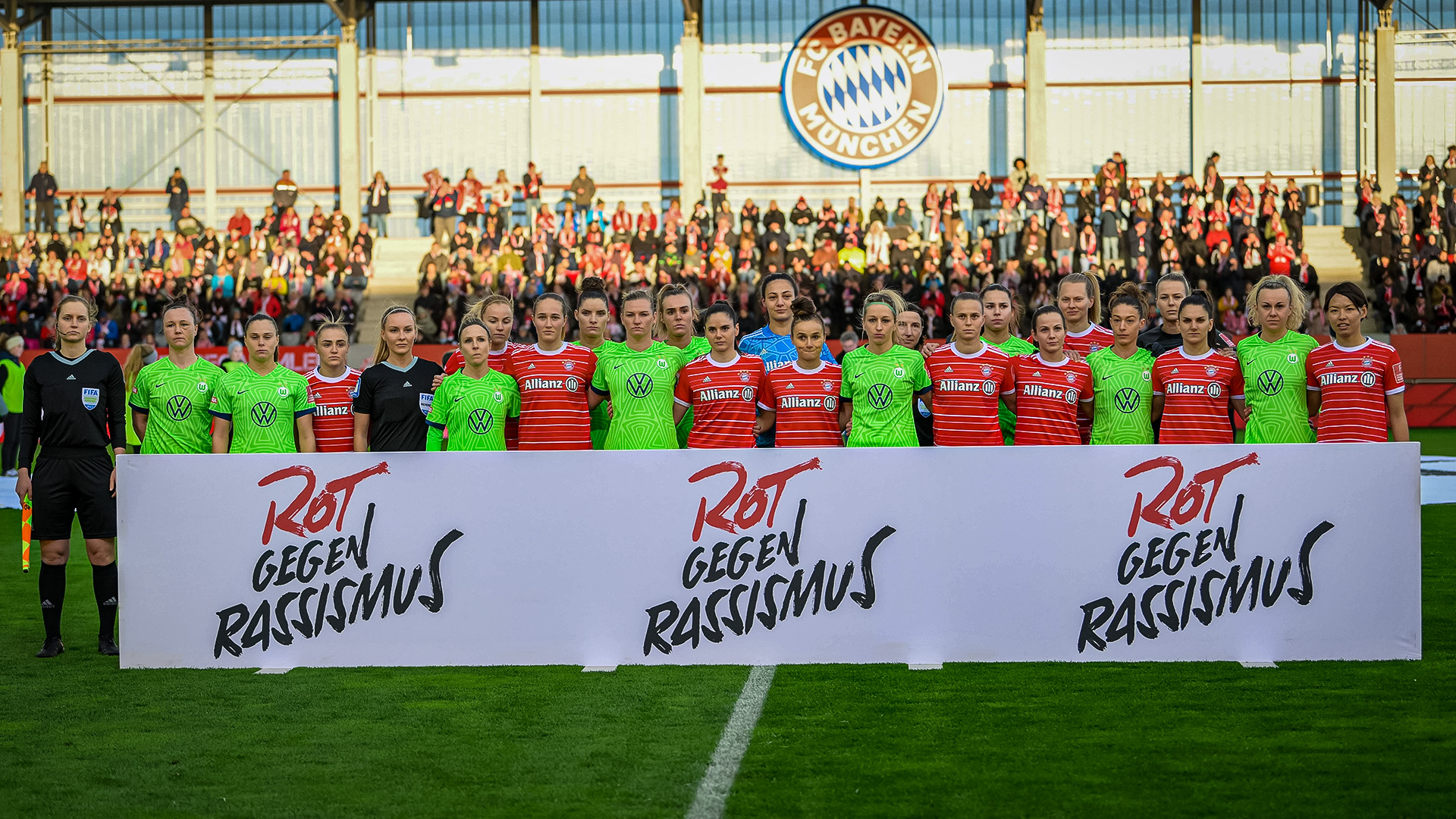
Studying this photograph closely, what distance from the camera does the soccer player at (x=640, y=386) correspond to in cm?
749

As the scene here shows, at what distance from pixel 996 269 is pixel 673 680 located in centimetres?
2050

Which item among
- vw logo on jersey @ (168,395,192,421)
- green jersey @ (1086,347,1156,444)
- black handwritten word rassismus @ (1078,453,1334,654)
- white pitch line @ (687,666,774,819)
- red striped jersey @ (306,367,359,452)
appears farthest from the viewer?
red striped jersey @ (306,367,359,452)

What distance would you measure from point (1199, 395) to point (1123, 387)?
39cm

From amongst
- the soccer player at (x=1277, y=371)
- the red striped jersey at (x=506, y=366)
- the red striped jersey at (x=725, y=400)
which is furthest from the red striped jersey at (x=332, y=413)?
the soccer player at (x=1277, y=371)

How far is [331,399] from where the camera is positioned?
8.09m

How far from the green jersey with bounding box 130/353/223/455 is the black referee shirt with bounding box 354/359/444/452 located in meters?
0.93

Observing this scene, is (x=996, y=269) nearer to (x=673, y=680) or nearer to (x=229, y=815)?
(x=673, y=680)

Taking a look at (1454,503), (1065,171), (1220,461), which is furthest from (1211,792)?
(1065,171)

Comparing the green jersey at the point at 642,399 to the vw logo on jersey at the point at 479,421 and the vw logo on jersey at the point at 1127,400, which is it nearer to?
the vw logo on jersey at the point at 479,421

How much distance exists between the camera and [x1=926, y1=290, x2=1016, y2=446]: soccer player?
7.27 m

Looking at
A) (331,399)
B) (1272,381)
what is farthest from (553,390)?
(1272,381)

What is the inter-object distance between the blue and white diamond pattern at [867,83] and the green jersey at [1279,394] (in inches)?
899

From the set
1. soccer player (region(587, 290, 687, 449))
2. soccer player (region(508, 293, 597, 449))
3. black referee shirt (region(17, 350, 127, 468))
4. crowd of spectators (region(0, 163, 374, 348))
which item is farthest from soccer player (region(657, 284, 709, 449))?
crowd of spectators (region(0, 163, 374, 348))

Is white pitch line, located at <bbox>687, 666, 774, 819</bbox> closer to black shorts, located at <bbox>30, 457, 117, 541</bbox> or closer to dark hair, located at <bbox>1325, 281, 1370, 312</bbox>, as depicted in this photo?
black shorts, located at <bbox>30, 457, 117, 541</bbox>
